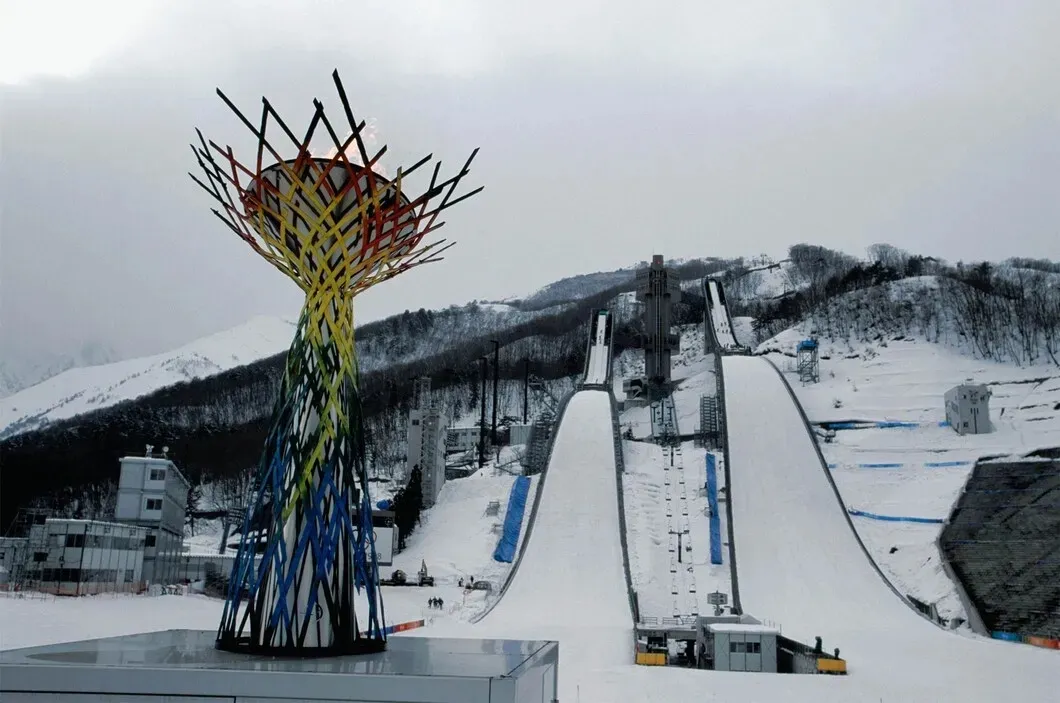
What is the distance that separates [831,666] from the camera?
445 inches

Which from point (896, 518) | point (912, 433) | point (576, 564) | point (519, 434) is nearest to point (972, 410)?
point (912, 433)

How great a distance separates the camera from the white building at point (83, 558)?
16.0 metres

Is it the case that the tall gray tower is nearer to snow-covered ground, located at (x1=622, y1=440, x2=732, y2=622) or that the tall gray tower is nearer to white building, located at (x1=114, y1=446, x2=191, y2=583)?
snow-covered ground, located at (x1=622, y1=440, x2=732, y2=622)

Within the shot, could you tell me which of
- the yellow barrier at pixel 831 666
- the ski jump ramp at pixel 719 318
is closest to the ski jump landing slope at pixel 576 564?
the yellow barrier at pixel 831 666

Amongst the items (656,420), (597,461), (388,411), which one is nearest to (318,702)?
(597,461)

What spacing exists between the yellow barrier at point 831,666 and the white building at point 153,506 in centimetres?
1448

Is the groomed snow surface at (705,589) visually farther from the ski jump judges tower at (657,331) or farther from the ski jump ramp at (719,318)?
the ski jump judges tower at (657,331)

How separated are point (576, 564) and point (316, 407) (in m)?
13.9

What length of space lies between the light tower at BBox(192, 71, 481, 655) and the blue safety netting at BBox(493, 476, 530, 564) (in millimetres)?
16769

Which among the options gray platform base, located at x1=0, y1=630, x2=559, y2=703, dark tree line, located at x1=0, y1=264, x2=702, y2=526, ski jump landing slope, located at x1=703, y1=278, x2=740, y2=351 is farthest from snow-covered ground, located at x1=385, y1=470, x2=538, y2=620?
gray platform base, located at x1=0, y1=630, x2=559, y2=703

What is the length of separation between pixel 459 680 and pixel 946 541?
18163mm

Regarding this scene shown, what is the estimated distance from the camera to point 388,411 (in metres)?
50.9

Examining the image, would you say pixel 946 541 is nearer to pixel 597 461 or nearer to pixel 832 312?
pixel 597 461

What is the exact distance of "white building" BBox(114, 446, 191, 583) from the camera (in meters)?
19.8
